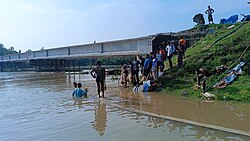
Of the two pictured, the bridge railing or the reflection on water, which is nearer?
the reflection on water

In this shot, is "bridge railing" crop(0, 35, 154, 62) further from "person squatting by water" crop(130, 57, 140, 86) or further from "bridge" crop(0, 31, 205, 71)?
"person squatting by water" crop(130, 57, 140, 86)

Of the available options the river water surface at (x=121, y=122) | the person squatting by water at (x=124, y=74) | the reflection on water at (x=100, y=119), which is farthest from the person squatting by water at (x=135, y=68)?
the reflection on water at (x=100, y=119)

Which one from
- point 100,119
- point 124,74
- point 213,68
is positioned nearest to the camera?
point 100,119

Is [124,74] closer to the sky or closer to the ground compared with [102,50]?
closer to the ground

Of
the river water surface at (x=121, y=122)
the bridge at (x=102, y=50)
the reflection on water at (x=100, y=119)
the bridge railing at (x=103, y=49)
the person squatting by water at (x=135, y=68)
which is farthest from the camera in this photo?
the bridge railing at (x=103, y=49)

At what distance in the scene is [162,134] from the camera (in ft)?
18.9

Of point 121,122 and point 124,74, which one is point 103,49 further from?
point 121,122

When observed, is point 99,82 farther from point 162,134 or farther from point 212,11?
point 212,11

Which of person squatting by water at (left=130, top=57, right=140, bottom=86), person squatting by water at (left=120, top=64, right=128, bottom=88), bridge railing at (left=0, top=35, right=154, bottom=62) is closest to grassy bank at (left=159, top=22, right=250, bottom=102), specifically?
person squatting by water at (left=130, top=57, right=140, bottom=86)

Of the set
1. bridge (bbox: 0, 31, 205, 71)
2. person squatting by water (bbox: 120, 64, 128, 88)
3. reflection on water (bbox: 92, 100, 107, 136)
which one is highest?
bridge (bbox: 0, 31, 205, 71)

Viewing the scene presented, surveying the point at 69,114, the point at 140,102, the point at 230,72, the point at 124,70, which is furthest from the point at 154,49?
the point at 69,114

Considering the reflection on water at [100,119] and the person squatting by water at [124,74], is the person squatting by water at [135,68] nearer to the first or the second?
the person squatting by water at [124,74]

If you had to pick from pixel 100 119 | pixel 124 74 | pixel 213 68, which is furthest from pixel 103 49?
pixel 100 119

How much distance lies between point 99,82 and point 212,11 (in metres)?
20.5
